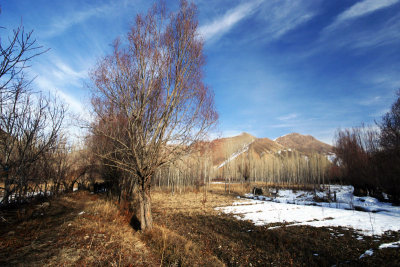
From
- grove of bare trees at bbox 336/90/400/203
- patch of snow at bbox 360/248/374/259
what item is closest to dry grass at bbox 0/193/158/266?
patch of snow at bbox 360/248/374/259

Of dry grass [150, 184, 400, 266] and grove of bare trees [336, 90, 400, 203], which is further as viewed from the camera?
grove of bare trees [336, 90, 400, 203]

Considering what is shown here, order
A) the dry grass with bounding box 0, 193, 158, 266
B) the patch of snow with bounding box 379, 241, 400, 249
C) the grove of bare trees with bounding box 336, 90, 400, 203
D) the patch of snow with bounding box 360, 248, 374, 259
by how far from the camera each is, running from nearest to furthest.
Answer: the dry grass with bounding box 0, 193, 158, 266 < the patch of snow with bounding box 360, 248, 374, 259 < the patch of snow with bounding box 379, 241, 400, 249 < the grove of bare trees with bounding box 336, 90, 400, 203

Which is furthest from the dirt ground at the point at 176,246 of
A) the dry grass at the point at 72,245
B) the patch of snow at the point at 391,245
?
the patch of snow at the point at 391,245

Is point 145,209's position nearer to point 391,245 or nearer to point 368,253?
point 368,253

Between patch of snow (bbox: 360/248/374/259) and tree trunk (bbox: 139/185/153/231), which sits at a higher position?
tree trunk (bbox: 139/185/153/231)

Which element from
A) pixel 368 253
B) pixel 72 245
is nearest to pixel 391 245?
pixel 368 253

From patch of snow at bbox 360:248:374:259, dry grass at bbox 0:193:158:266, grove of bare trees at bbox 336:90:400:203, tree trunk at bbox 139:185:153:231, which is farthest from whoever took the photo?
grove of bare trees at bbox 336:90:400:203

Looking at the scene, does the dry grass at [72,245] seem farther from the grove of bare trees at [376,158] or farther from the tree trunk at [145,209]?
the grove of bare trees at [376,158]

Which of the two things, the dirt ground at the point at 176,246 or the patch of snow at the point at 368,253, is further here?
the patch of snow at the point at 368,253

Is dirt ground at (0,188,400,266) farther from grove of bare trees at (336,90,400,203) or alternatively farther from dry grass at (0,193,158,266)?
grove of bare trees at (336,90,400,203)

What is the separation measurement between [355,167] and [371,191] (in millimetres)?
3226

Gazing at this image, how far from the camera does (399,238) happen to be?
19.7ft

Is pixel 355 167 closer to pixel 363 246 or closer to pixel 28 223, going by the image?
pixel 363 246

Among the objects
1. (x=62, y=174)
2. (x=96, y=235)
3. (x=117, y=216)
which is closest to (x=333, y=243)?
(x=96, y=235)
